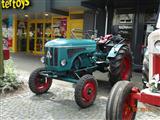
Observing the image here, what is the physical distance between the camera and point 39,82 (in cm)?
707

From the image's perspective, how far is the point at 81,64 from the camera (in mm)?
7039

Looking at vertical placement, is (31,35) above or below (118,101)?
above

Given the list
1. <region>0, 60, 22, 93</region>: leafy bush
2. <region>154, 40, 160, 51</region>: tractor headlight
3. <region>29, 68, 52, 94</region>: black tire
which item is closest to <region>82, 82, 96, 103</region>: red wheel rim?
<region>29, 68, 52, 94</region>: black tire

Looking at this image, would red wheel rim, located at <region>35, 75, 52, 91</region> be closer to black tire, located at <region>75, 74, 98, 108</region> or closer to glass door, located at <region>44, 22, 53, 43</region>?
black tire, located at <region>75, 74, 98, 108</region>

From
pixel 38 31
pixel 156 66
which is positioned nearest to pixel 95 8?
pixel 38 31

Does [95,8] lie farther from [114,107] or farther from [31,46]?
[114,107]

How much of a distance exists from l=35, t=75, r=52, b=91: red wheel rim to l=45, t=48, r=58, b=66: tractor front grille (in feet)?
1.92

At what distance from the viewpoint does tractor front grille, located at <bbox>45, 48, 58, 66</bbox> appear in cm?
652

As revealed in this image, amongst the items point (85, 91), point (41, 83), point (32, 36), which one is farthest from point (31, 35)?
point (85, 91)

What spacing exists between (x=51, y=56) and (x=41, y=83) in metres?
0.88

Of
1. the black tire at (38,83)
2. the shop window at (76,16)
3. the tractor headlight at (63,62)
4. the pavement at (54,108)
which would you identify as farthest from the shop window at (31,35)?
the tractor headlight at (63,62)

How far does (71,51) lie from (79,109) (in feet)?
4.49

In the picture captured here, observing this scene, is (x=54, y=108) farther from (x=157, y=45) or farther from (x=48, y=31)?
(x=48, y=31)

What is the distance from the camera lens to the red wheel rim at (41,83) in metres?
7.02
